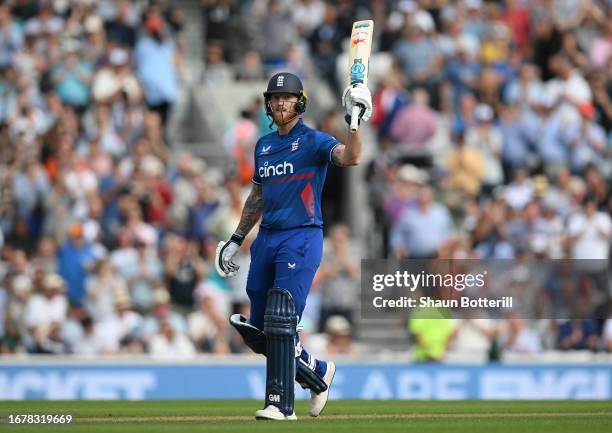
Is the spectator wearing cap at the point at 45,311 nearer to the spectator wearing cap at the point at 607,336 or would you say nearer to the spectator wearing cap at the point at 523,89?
the spectator wearing cap at the point at 607,336

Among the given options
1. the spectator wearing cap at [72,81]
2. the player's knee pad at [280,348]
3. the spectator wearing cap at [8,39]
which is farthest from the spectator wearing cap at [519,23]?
the player's knee pad at [280,348]

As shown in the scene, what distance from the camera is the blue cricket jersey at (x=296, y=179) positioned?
11320 millimetres

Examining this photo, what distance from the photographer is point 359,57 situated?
11.2m

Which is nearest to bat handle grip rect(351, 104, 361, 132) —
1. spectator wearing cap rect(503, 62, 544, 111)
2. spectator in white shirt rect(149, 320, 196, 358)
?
spectator in white shirt rect(149, 320, 196, 358)

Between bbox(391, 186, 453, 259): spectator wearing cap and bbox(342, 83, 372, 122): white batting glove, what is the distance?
8.70 meters

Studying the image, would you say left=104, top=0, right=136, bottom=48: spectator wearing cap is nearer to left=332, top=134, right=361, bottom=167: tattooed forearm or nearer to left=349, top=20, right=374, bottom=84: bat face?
left=349, top=20, right=374, bottom=84: bat face

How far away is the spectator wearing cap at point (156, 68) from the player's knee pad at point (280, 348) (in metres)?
10.7

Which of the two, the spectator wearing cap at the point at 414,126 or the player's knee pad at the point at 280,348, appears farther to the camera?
the spectator wearing cap at the point at 414,126

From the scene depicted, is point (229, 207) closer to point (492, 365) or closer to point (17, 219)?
point (17, 219)

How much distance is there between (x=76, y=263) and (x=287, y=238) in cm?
786

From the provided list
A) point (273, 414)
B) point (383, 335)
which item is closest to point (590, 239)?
point (383, 335)

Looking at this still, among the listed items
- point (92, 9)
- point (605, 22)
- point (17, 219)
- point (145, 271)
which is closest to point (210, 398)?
point (145, 271)

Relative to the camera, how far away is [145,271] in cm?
1880

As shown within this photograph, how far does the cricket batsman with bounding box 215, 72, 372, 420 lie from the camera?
11.0m
